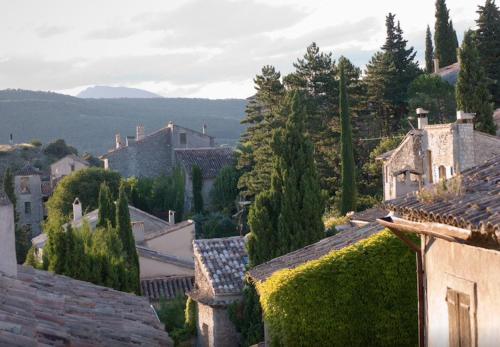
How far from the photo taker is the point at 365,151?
156 ft

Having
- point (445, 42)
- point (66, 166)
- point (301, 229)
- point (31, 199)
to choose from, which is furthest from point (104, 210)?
point (66, 166)

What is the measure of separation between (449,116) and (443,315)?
4025 centimetres

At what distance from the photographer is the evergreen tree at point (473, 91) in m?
38.0

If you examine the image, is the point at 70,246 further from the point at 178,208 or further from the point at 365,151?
the point at 178,208

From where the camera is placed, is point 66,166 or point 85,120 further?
point 85,120

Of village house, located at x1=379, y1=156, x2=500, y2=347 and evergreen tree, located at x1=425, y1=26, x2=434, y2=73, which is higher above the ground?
evergreen tree, located at x1=425, y1=26, x2=434, y2=73

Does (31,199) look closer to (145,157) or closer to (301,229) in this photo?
(145,157)

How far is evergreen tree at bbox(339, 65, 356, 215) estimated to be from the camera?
3934cm

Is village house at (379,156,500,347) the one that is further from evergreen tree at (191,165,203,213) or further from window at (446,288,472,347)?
evergreen tree at (191,165,203,213)

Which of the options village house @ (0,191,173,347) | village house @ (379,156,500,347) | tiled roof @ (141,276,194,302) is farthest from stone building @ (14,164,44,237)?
village house @ (379,156,500,347)

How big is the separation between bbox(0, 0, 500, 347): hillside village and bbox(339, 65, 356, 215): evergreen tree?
0.32 feet

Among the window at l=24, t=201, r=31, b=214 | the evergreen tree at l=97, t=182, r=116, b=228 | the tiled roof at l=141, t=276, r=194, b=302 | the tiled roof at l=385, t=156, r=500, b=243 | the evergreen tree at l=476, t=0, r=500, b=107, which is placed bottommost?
Result: the window at l=24, t=201, r=31, b=214

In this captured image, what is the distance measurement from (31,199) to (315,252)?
186ft

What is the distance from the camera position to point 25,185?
6956 centimetres
